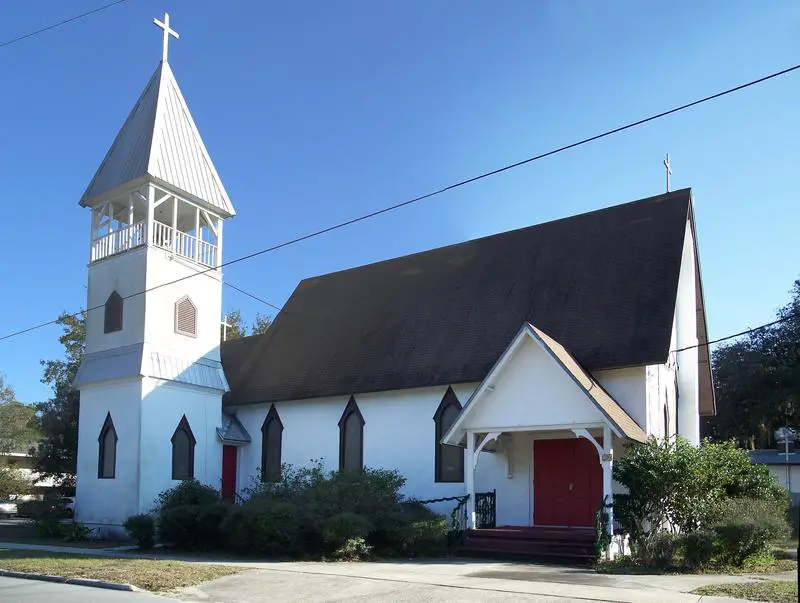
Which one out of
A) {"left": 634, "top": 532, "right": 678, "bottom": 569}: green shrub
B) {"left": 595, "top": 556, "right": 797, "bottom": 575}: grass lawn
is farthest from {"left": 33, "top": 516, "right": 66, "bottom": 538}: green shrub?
{"left": 634, "top": 532, "right": 678, "bottom": 569}: green shrub

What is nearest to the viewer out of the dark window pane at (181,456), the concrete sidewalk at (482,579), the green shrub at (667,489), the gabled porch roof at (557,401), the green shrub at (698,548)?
the concrete sidewalk at (482,579)

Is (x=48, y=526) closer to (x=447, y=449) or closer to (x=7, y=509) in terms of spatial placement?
(x=447, y=449)

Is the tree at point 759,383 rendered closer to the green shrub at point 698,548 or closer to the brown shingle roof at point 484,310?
the brown shingle roof at point 484,310

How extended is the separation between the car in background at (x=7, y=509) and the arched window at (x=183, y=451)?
65.2ft

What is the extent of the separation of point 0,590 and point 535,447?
14.5 metres

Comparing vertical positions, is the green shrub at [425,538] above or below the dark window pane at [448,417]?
below

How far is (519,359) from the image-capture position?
22.1m

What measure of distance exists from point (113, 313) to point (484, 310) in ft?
42.8

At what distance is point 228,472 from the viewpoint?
31.5m

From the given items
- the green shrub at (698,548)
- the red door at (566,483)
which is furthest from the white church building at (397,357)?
the green shrub at (698,548)

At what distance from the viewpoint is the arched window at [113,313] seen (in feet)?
96.2

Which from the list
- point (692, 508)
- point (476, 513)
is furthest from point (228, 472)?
point (692, 508)

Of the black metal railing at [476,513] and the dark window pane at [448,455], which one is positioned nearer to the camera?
the black metal railing at [476,513]

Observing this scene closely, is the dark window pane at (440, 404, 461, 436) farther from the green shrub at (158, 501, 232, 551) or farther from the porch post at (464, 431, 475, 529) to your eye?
the green shrub at (158, 501, 232, 551)
